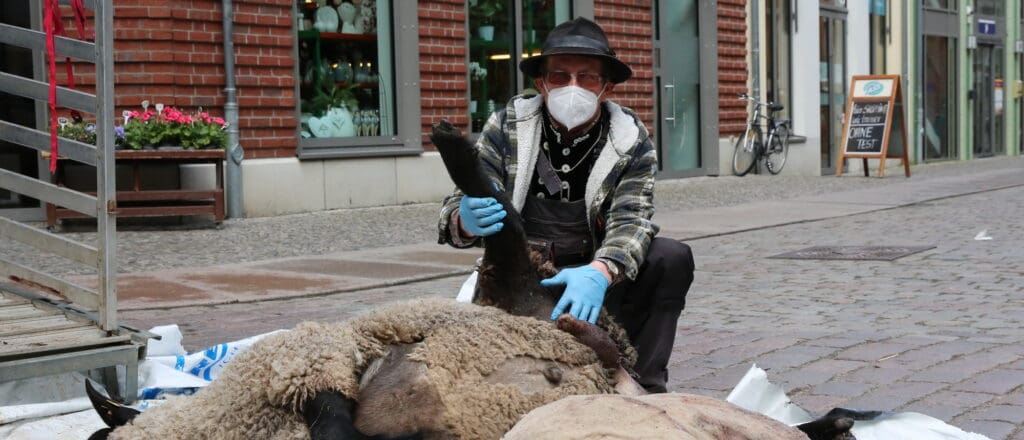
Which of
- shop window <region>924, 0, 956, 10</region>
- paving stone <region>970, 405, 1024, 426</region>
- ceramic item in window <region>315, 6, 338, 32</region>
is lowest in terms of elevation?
paving stone <region>970, 405, 1024, 426</region>

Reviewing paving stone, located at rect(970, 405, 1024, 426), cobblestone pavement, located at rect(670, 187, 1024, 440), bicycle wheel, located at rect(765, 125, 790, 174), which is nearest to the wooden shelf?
cobblestone pavement, located at rect(670, 187, 1024, 440)

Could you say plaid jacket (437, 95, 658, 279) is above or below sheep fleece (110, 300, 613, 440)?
above

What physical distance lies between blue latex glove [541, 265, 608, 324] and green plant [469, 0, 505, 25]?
12.8 m

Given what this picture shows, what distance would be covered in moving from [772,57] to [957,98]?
30.3 feet

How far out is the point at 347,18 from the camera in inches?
562

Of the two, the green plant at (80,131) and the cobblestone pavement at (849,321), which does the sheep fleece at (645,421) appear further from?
the green plant at (80,131)

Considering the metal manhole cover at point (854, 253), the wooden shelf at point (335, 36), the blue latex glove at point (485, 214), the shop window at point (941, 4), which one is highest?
the shop window at point (941, 4)

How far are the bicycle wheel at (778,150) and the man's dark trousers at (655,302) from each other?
17205 mm

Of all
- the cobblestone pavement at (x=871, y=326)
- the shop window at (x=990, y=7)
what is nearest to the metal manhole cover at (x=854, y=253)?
the cobblestone pavement at (x=871, y=326)

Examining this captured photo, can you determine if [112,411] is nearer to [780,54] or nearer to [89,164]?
[89,164]

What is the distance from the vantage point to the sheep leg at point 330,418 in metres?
2.49

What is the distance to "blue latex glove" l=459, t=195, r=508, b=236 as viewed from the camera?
10.1 ft

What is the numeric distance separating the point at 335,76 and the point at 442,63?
1499 millimetres

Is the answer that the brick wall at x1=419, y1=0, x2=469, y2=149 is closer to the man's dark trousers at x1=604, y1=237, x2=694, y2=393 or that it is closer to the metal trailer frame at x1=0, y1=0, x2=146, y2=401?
the metal trailer frame at x1=0, y1=0, x2=146, y2=401
